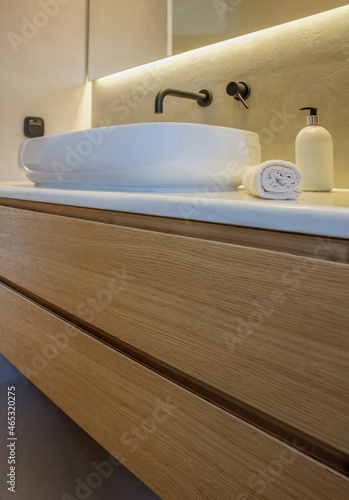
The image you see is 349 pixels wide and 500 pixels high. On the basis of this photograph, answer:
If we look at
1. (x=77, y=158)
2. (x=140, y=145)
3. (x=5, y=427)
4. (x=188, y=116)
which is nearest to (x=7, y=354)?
(x=5, y=427)

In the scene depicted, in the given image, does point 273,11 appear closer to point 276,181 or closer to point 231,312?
point 276,181

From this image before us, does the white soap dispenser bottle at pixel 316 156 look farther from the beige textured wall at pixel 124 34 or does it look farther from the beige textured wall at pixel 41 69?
the beige textured wall at pixel 41 69

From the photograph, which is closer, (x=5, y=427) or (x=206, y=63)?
(x=5, y=427)

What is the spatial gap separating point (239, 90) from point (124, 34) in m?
0.68

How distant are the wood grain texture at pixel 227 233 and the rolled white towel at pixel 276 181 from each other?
0.12 metres

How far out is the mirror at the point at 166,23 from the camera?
105 cm

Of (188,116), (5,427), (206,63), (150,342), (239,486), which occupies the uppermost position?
(206,63)

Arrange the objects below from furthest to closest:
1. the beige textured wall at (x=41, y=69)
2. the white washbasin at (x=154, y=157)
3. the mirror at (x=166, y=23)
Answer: the beige textured wall at (x=41, y=69) < the mirror at (x=166, y=23) < the white washbasin at (x=154, y=157)

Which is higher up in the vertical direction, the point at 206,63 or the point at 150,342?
the point at 206,63

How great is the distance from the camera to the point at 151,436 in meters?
0.62

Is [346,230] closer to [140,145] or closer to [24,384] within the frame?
[140,145]

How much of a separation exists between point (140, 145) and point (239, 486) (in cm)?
58

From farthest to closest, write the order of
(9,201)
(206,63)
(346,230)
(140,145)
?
(206,63), (9,201), (140,145), (346,230)

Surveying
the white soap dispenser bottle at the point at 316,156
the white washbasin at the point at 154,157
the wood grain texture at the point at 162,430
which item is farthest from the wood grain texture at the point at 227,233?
the white soap dispenser bottle at the point at 316,156
